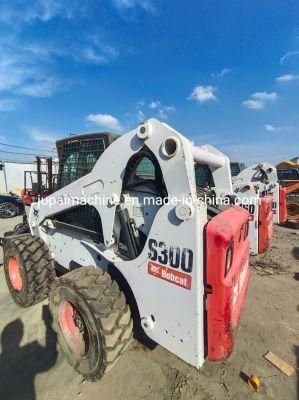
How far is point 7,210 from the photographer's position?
42.8 feet

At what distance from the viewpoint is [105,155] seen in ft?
8.67

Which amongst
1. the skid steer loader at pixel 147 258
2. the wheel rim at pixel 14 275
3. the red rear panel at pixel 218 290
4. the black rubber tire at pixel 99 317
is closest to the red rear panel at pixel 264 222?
the skid steer loader at pixel 147 258

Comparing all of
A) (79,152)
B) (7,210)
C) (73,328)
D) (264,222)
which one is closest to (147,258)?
(73,328)

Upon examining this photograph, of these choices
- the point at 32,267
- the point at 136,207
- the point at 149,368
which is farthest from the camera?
the point at 32,267

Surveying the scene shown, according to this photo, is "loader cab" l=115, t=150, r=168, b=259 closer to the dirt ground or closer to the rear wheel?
the dirt ground

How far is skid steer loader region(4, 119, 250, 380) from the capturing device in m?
2.08

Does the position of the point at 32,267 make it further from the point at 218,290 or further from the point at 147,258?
the point at 218,290

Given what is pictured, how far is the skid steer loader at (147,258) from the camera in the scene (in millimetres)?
2078

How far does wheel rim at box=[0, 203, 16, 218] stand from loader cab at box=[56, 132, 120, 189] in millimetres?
10916

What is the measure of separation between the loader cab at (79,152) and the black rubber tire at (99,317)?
1.27 m

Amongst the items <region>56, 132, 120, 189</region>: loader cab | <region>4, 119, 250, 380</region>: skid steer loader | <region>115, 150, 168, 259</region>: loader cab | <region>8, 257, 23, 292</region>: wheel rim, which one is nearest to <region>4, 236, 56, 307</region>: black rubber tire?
<region>8, 257, 23, 292</region>: wheel rim

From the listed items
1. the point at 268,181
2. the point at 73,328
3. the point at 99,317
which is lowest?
the point at 73,328

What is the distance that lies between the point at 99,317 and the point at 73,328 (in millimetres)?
773

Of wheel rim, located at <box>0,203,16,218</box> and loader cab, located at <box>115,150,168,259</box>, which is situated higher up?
loader cab, located at <box>115,150,168,259</box>
